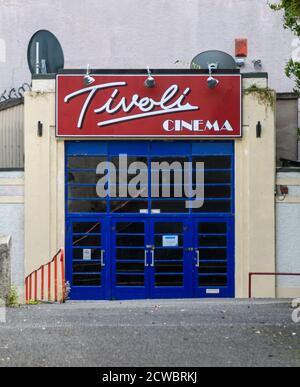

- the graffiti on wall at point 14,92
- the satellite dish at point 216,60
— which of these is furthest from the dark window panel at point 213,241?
the graffiti on wall at point 14,92

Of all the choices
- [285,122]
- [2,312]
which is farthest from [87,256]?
[2,312]

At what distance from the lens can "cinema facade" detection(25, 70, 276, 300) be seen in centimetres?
1914

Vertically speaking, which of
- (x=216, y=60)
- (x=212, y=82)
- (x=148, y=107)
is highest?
(x=216, y=60)

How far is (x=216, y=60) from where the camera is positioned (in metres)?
22.7

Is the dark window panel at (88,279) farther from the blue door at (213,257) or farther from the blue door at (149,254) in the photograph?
the blue door at (213,257)

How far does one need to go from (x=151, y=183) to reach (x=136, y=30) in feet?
19.6

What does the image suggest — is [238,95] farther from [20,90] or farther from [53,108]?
[20,90]

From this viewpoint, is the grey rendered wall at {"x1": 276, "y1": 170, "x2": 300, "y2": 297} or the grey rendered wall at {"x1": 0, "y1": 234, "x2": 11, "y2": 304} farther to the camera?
Result: the grey rendered wall at {"x1": 276, "y1": 170, "x2": 300, "y2": 297}

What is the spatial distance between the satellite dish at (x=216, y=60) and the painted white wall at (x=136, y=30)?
484mm

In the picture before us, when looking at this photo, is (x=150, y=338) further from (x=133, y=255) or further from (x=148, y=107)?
(x=148, y=107)

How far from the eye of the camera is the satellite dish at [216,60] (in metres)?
22.7

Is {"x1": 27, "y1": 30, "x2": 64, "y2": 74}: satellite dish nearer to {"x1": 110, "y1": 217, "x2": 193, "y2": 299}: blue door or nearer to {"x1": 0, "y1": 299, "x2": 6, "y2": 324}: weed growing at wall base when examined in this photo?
{"x1": 110, "y1": 217, "x2": 193, "y2": 299}: blue door

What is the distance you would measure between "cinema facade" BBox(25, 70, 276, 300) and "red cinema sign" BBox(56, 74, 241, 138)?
2cm

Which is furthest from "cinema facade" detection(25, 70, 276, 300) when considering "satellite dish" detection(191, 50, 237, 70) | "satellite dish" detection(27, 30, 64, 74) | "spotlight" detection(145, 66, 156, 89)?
"satellite dish" detection(27, 30, 64, 74)
